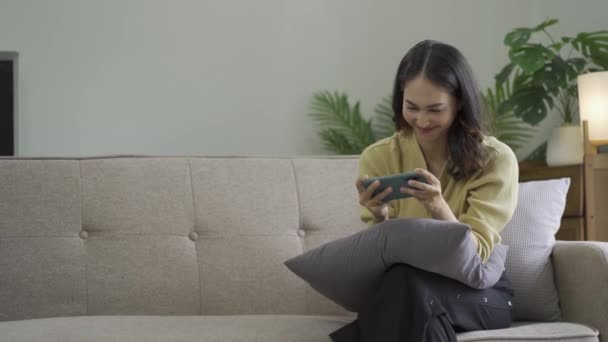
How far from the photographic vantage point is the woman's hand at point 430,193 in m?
1.85

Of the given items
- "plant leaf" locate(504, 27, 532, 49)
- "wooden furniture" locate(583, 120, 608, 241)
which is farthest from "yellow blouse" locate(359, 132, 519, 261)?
"plant leaf" locate(504, 27, 532, 49)

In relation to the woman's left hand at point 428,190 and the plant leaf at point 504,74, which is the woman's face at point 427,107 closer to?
the woman's left hand at point 428,190

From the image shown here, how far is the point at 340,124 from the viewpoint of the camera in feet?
13.7

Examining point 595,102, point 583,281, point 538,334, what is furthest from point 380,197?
point 595,102

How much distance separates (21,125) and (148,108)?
0.59m

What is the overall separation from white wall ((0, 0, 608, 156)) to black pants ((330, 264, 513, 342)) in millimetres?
2349

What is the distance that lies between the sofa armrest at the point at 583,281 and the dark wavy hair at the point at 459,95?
352mm

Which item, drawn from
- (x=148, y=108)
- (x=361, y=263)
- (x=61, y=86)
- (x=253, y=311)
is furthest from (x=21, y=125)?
(x=361, y=263)

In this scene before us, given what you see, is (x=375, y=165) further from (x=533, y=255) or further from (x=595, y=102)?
(x=595, y=102)

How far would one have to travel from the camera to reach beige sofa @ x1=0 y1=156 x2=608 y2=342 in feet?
7.39

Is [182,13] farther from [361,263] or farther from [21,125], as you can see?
[361,263]

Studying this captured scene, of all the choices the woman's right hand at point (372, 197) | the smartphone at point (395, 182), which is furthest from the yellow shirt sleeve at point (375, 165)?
the smartphone at point (395, 182)

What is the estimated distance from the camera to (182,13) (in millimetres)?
4086

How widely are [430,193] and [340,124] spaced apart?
235 cm
